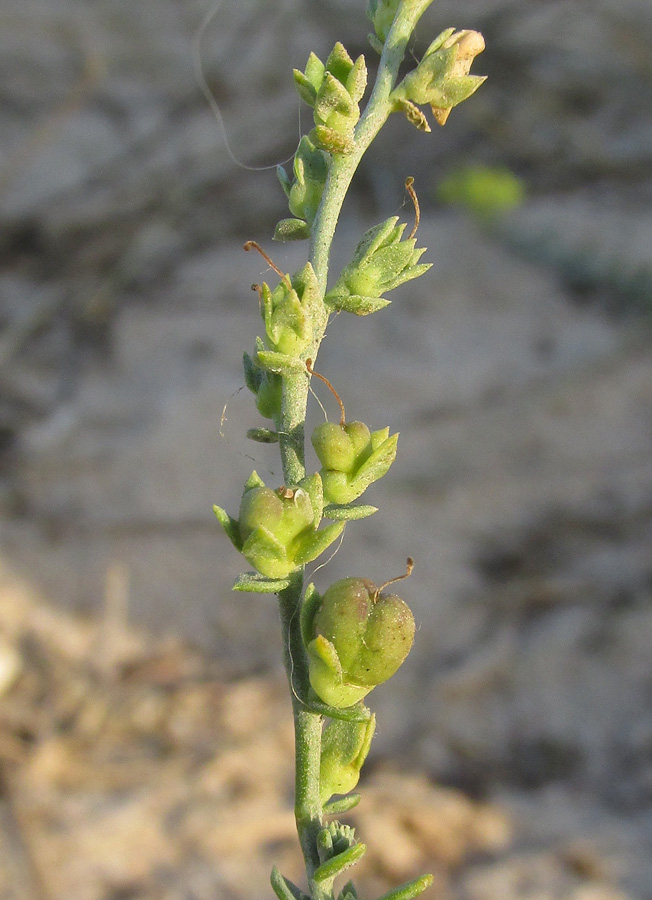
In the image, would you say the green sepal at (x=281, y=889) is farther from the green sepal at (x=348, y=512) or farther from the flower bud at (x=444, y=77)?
the flower bud at (x=444, y=77)

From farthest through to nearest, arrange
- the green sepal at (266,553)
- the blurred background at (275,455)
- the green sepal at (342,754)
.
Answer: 1. the blurred background at (275,455)
2. the green sepal at (342,754)
3. the green sepal at (266,553)

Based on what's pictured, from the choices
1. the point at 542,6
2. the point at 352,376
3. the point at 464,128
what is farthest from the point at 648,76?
the point at 352,376

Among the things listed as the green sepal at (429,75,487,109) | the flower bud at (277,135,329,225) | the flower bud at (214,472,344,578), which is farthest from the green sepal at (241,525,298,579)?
the green sepal at (429,75,487,109)

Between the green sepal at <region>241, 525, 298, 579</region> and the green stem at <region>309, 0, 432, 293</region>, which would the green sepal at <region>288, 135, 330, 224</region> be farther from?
the green sepal at <region>241, 525, 298, 579</region>

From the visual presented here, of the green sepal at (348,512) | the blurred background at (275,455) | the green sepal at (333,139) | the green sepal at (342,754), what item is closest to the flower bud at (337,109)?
the green sepal at (333,139)

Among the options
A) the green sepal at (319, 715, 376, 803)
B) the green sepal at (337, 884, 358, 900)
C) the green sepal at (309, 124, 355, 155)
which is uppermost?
the green sepal at (309, 124, 355, 155)

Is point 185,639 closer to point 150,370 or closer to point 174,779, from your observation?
point 174,779
